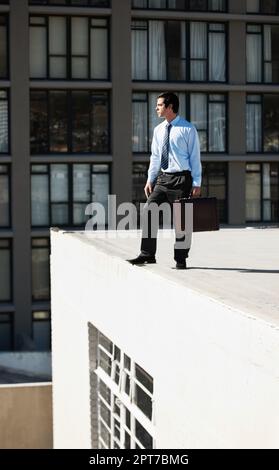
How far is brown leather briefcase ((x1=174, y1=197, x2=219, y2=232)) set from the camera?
9188 mm

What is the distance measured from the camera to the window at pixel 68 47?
34.6 meters

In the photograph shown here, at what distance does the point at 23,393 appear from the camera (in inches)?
880

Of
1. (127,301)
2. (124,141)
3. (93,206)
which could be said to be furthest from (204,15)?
(127,301)

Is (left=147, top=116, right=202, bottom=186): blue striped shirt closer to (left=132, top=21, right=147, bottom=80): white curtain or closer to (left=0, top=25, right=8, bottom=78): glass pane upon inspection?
(left=0, top=25, right=8, bottom=78): glass pane

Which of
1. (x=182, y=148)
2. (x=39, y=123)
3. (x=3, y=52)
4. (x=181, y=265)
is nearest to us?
(x=182, y=148)

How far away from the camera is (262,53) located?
122 feet

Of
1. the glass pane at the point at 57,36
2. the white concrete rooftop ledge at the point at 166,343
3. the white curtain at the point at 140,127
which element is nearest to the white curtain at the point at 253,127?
the white curtain at the point at 140,127

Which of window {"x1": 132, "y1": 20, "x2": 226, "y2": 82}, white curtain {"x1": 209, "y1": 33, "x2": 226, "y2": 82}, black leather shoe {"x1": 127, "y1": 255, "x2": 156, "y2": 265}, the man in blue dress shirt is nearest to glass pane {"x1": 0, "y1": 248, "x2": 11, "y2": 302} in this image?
window {"x1": 132, "y1": 20, "x2": 226, "y2": 82}

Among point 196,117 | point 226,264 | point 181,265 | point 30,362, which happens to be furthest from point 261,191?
point 181,265

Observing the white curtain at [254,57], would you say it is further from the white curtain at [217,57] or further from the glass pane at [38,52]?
the glass pane at [38,52]

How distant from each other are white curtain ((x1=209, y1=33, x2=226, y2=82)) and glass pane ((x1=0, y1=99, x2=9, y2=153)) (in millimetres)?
8610

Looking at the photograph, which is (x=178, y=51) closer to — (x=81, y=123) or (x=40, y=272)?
(x=81, y=123)

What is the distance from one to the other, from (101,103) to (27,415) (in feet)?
53.6

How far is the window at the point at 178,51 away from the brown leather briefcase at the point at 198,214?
88.4ft
